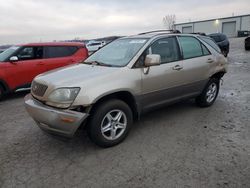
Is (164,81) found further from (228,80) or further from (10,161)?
(228,80)

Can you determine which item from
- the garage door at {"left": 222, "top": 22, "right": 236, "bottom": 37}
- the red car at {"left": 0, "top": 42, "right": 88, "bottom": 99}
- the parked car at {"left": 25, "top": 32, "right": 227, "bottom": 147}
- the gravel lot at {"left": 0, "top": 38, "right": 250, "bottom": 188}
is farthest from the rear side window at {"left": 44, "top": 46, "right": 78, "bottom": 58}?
the garage door at {"left": 222, "top": 22, "right": 236, "bottom": 37}

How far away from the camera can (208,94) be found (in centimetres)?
547

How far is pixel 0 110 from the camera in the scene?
239 inches

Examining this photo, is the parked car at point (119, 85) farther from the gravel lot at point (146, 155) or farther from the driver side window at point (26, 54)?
the driver side window at point (26, 54)

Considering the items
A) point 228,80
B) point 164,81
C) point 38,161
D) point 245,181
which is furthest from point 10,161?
point 228,80

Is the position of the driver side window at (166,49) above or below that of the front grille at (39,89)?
above

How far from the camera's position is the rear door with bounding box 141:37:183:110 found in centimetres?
407

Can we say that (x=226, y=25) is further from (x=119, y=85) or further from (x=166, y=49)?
(x=119, y=85)

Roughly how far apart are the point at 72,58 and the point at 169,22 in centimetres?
7154

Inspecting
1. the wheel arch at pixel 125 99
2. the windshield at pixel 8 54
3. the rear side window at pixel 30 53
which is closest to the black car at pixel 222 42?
the rear side window at pixel 30 53

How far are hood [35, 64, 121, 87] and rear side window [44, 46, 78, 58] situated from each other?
4.18 meters

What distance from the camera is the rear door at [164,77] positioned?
13.3 feet

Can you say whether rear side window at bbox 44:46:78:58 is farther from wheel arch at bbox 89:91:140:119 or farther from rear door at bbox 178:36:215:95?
wheel arch at bbox 89:91:140:119

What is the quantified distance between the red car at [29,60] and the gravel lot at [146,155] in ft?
7.47
